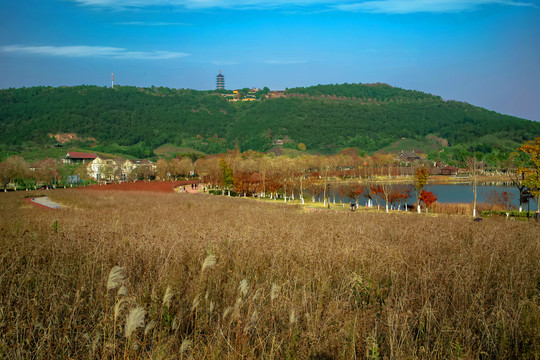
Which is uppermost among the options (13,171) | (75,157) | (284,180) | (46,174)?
(75,157)

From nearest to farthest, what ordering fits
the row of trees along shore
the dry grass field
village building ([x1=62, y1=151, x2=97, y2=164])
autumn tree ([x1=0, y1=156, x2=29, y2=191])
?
the dry grass field < the row of trees along shore < autumn tree ([x1=0, y1=156, x2=29, y2=191]) < village building ([x1=62, y1=151, x2=97, y2=164])

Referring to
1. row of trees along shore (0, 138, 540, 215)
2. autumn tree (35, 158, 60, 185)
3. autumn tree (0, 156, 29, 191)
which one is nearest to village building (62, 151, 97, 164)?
row of trees along shore (0, 138, 540, 215)

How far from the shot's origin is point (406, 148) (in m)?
170

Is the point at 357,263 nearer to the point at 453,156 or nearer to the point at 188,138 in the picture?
the point at 453,156

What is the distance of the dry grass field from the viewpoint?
3.84 metres

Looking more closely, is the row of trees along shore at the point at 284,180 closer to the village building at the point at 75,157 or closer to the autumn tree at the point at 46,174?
the autumn tree at the point at 46,174

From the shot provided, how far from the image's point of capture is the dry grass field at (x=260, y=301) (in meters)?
3.84

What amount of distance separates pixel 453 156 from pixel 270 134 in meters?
94.8

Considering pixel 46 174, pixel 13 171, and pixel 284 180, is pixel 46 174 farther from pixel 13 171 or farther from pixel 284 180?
pixel 284 180

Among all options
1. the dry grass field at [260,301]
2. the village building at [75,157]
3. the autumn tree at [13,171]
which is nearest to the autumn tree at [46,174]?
the autumn tree at [13,171]

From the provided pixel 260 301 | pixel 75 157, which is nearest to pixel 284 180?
pixel 260 301

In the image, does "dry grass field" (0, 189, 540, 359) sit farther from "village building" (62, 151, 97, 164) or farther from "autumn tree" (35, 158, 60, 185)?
"village building" (62, 151, 97, 164)

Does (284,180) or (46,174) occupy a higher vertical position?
(46,174)

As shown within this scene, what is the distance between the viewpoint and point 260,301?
15.2 feet
